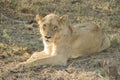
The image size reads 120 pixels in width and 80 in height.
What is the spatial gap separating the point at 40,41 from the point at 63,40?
44.8 inches

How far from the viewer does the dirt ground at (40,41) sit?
6.02m

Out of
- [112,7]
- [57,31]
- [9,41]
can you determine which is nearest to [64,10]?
[112,7]

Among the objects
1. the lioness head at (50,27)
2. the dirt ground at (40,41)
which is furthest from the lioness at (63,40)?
the dirt ground at (40,41)

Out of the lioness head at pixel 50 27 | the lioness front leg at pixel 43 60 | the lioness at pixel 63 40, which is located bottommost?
the lioness front leg at pixel 43 60

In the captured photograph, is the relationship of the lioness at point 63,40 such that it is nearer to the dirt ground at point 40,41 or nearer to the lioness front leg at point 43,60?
the lioness front leg at point 43,60

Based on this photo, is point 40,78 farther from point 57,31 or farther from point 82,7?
point 82,7

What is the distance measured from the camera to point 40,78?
19.5 feet

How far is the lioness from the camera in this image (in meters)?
6.40

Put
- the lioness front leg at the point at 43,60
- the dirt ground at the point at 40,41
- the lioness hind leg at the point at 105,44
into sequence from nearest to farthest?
the dirt ground at the point at 40,41 < the lioness front leg at the point at 43,60 < the lioness hind leg at the point at 105,44

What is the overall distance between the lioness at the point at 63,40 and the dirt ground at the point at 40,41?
0.12 m

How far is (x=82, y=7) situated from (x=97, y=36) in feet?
10.8

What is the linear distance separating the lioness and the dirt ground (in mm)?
→ 116

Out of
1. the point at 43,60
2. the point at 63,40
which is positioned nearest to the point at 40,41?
the point at 63,40

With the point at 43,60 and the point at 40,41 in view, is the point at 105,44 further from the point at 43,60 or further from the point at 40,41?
the point at 43,60
